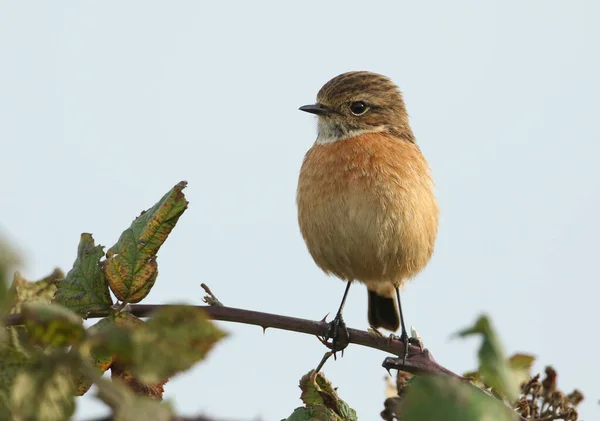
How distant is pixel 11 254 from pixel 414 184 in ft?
19.1

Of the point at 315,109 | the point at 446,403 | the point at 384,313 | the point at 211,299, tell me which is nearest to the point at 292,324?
the point at 211,299

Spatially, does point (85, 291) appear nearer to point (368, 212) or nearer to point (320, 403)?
point (320, 403)

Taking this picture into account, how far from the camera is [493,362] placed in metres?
1.49

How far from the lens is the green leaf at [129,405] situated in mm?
1320

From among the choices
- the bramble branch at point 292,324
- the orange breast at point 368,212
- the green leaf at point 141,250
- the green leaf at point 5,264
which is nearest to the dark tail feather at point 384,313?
the orange breast at point 368,212

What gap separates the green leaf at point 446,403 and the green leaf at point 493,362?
118 mm

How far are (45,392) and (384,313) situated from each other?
7287 mm

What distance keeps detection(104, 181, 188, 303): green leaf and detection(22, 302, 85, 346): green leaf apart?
1.50 metres

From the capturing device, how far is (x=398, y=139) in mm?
7766

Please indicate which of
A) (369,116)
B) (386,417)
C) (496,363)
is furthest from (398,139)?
(496,363)

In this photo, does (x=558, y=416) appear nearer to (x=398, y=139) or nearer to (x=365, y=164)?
(x=365, y=164)

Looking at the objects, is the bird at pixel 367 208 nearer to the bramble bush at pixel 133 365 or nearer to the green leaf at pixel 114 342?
the bramble bush at pixel 133 365

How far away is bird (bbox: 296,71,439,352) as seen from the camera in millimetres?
6688

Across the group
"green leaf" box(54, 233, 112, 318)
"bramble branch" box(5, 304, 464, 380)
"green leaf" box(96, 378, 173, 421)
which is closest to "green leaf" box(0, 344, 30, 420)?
"green leaf" box(96, 378, 173, 421)
